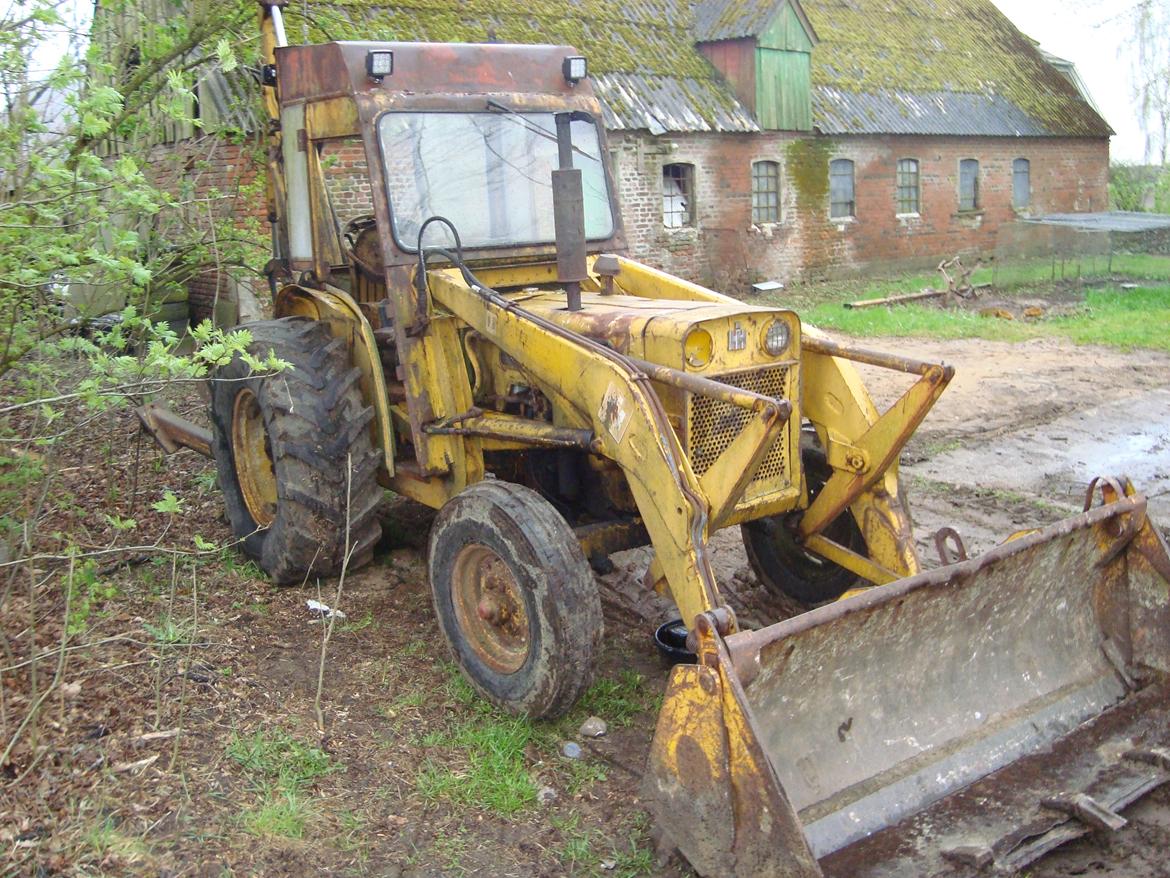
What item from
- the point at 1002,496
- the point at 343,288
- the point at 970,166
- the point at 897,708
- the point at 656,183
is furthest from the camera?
the point at 970,166

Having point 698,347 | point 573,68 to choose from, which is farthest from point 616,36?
point 698,347

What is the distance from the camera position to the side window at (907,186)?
23172mm

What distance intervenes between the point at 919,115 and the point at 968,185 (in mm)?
2638

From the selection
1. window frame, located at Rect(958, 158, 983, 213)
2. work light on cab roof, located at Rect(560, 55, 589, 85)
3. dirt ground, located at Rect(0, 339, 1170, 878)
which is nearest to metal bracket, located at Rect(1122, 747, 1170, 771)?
dirt ground, located at Rect(0, 339, 1170, 878)

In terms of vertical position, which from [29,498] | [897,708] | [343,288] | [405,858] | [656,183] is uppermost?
[656,183]

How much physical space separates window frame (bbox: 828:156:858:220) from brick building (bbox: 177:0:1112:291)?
0.03 m

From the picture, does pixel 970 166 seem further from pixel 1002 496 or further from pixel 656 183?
pixel 1002 496

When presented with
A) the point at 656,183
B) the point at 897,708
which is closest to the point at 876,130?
the point at 656,183

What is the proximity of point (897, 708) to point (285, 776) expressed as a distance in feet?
7.41

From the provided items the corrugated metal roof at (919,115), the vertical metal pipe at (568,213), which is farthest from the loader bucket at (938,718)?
the corrugated metal roof at (919,115)

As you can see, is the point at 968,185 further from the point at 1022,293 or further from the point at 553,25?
the point at 553,25

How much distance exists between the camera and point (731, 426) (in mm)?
4684

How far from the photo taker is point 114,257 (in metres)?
4.47

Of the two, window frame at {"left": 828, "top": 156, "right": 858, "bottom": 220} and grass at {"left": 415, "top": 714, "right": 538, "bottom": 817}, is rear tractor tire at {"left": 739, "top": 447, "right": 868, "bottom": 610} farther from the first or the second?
window frame at {"left": 828, "top": 156, "right": 858, "bottom": 220}
